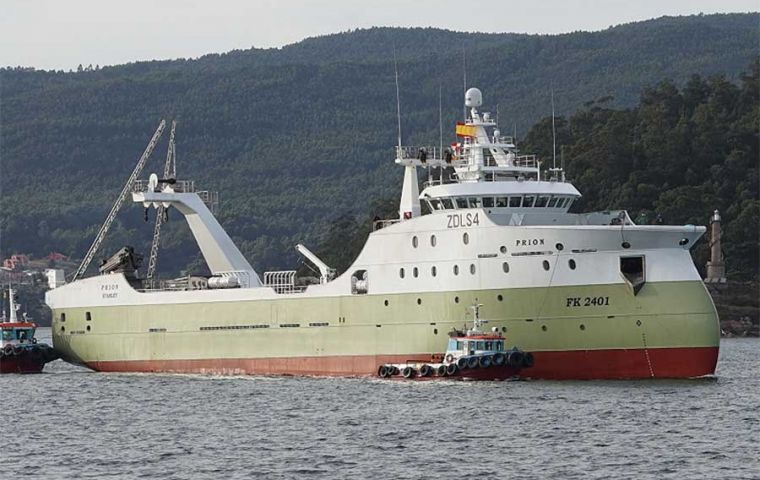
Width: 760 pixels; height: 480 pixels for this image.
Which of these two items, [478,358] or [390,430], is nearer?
[390,430]

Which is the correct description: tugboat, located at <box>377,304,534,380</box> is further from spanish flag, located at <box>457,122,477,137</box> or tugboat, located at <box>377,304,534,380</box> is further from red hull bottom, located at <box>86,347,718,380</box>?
spanish flag, located at <box>457,122,477,137</box>

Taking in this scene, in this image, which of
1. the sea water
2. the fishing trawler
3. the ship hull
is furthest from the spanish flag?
the sea water

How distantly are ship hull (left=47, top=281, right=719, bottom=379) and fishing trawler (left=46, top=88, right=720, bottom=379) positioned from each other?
0.04m

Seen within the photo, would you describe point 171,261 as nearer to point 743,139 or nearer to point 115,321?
point 743,139

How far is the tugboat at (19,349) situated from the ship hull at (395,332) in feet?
4.19

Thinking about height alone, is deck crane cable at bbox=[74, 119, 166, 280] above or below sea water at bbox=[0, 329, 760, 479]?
above

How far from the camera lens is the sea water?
39.2m

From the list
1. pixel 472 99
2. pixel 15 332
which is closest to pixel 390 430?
pixel 472 99

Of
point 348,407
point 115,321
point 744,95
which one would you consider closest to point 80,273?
point 115,321

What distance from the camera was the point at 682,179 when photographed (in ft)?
404

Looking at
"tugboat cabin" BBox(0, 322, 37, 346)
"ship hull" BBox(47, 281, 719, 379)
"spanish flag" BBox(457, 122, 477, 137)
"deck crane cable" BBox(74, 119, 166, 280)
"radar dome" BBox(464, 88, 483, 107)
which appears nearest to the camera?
"ship hull" BBox(47, 281, 719, 379)

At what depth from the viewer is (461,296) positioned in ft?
181

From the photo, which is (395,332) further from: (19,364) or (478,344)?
(19,364)

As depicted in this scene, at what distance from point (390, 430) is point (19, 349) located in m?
28.3
